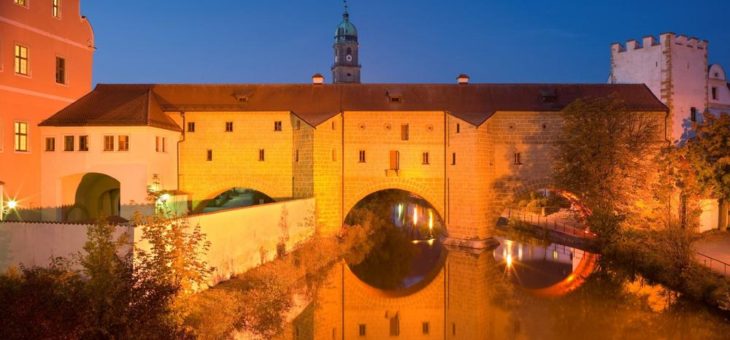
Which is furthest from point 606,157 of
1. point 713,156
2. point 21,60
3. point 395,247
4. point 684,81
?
point 21,60

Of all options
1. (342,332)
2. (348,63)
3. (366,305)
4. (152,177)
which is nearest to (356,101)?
(152,177)

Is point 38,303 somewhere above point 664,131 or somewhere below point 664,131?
below

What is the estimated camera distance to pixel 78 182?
22719 millimetres

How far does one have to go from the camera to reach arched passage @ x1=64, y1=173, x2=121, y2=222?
2294 cm

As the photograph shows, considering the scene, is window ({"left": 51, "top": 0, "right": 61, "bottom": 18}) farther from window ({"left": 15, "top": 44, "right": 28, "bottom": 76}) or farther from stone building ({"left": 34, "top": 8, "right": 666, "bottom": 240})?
stone building ({"left": 34, "top": 8, "right": 666, "bottom": 240})

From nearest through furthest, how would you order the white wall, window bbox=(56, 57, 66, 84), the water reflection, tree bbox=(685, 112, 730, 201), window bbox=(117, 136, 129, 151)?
the water reflection → window bbox=(56, 57, 66, 84) → the white wall → window bbox=(117, 136, 129, 151) → tree bbox=(685, 112, 730, 201)

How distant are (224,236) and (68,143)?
988 cm

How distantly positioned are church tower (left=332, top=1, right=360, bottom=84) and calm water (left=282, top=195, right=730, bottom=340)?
36737mm

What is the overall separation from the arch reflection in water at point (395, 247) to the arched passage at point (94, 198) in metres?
11.3

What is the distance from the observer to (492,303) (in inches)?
670

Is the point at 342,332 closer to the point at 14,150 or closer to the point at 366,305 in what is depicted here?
the point at 366,305

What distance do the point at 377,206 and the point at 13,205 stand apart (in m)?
17.7

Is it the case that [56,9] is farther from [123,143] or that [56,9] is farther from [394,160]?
[394,160]

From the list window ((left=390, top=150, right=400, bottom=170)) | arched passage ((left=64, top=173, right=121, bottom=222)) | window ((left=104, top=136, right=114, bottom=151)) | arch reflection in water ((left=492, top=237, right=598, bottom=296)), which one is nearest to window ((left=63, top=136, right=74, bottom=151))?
window ((left=104, top=136, right=114, bottom=151))
